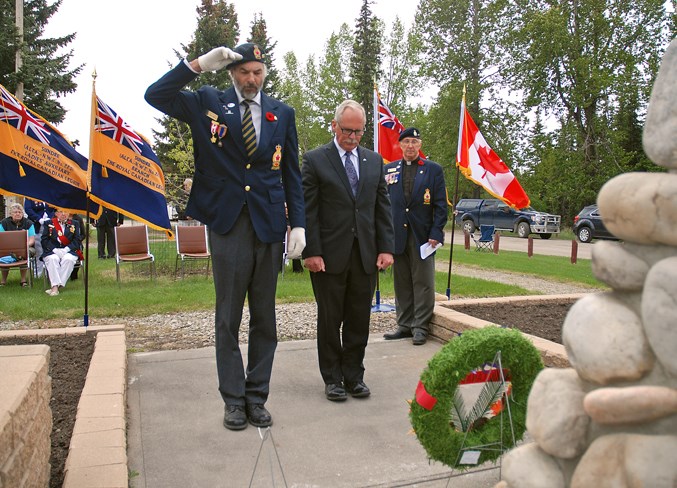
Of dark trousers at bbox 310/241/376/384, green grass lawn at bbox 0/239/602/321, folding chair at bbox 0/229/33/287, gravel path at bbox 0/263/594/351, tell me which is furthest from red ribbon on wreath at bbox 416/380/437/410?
folding chair at bbox 0/229/33/287

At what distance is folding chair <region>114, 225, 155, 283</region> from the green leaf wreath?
9.59m

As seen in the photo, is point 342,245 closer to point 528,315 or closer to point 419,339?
point 419,339

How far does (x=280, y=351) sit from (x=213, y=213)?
2211 millimetres

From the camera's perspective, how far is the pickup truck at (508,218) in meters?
28.4

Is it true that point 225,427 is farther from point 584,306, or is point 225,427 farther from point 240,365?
point 584,306

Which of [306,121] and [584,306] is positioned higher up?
[306,121]

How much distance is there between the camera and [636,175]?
6.00 ft

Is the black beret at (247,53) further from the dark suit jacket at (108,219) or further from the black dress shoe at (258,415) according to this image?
the dark suit jacket at (108,219)

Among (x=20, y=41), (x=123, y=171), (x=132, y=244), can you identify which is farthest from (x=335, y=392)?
(x=20, y=41)

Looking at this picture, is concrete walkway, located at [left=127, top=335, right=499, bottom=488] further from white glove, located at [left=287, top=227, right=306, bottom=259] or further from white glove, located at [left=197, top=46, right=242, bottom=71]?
white glove, located at [left=197, top=46, right=242, bottom=71]

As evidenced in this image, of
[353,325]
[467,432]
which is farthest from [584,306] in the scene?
[353,325]

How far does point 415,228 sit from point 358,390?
2.22 meters

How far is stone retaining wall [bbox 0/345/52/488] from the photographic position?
2096 millimetres

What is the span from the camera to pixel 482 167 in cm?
807
